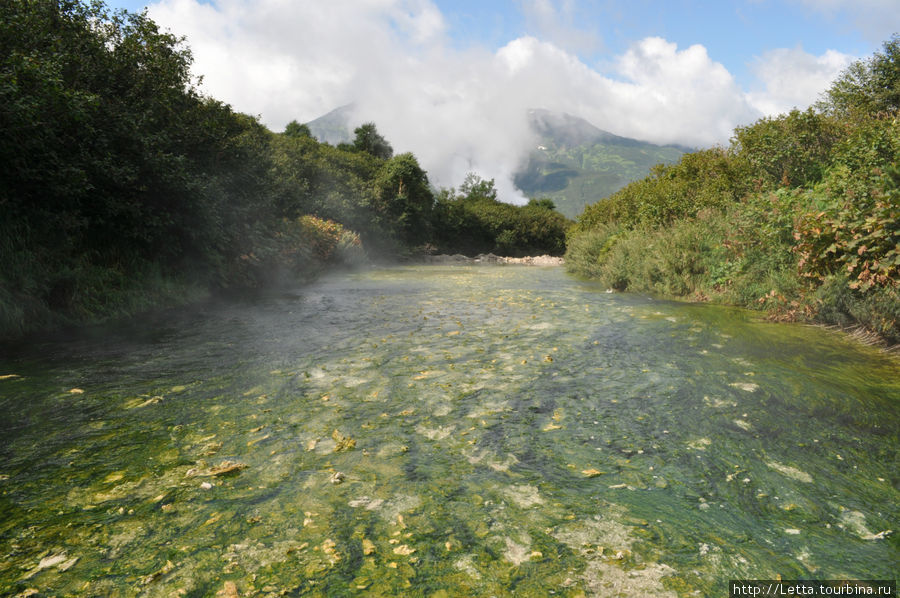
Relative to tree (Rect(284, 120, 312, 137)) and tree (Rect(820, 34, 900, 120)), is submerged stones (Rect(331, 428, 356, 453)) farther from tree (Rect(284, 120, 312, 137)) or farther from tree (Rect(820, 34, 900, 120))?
tree (Rect(284, 120, 312, 137))

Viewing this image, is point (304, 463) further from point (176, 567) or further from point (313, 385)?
point (313, 385)

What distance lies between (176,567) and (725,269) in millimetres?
14248

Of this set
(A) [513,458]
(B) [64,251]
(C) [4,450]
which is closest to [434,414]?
(A) [513,458]

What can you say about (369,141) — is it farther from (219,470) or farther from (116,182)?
(219,470)

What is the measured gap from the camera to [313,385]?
6.53 m

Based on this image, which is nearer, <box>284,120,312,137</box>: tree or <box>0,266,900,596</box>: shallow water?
<box>0,266,900,596</box>: shallow water

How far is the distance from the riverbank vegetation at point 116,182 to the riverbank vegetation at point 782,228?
1320 centimetres

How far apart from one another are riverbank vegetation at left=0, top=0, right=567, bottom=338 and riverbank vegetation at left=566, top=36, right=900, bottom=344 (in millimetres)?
13197

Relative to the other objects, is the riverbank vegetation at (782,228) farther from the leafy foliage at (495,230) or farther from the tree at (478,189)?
the tree at (478,189)

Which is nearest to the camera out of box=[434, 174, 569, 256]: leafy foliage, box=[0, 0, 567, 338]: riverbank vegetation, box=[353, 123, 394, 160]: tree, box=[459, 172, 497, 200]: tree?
box=[0, 0, 567, 338]: riverbank vegetation

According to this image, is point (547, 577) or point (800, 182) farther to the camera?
point (800, 182)

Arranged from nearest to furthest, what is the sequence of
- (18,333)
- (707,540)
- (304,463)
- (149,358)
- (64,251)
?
(707,540) < (304,463) < (149,358) < (18,333) < (64,251)

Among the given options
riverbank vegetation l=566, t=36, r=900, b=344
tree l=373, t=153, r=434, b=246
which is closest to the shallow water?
riverbank vegetation l=566, t=36, r=900, b=344

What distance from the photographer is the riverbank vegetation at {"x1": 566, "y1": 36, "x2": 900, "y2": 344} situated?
8.32m
